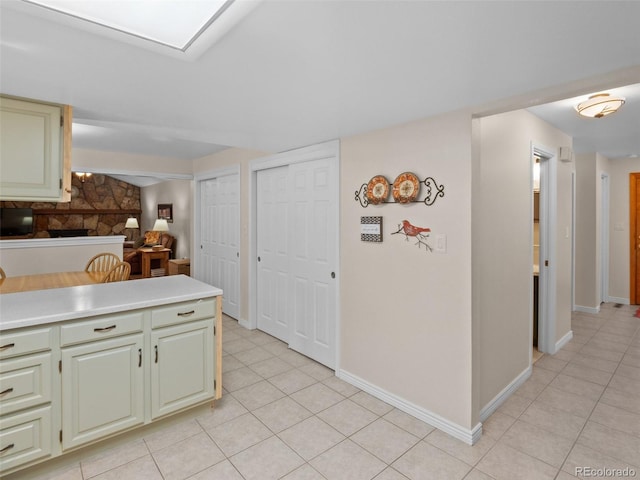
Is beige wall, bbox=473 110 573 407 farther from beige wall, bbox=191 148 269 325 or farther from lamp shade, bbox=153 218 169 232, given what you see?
lamp shade, bbox=153 218 169 232

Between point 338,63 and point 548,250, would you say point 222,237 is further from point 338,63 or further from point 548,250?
point 548,250

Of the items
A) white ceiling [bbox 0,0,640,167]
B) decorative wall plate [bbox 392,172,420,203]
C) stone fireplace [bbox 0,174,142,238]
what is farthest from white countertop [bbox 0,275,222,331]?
stone fireplace [bbox 0,174,142,238]

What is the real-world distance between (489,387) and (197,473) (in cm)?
201

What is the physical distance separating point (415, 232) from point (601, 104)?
1.71 metres

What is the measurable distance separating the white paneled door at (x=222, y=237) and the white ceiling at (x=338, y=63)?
198 centimetres

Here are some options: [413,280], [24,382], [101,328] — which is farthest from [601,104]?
[24,382]

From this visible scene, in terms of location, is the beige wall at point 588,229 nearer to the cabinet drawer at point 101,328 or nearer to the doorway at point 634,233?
the doorway at point 634,233

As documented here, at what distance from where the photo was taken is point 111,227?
9.36 m

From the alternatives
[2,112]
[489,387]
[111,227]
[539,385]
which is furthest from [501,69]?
[111,227]

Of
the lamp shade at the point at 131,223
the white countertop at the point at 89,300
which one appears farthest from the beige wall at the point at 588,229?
the lamp shade at the point at 131,223

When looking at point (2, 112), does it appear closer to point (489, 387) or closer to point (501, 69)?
point (501, 69)

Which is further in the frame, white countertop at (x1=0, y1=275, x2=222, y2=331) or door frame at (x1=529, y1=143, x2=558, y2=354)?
door frame at (x1=529, y1=143, x2=558, y2=354)

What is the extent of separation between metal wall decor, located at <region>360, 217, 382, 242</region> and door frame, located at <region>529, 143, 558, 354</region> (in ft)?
6.44

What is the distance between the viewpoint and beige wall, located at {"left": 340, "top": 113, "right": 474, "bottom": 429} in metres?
2.17
